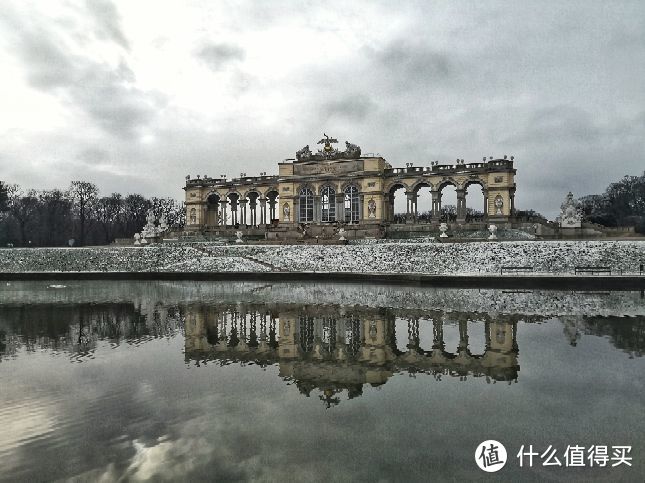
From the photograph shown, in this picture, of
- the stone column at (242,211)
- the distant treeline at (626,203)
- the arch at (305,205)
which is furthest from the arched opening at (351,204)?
the distant treeline at (626,203)

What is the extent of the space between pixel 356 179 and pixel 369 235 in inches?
375

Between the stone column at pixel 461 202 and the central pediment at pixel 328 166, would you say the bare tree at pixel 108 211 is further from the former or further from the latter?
the stone column at pixel 461 202

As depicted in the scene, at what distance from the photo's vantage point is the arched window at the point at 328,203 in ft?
199

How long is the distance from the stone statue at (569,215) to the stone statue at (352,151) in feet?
84.4

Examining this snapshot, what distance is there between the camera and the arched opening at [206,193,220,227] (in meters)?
69.4

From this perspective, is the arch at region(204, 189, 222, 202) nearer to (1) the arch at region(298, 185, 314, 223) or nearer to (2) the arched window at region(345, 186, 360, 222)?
(1) the arch at region(298, 185, 314, 223)

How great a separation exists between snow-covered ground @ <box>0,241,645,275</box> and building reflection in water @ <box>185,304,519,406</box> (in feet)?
56.9

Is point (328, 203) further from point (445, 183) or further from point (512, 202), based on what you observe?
point (512, 202)

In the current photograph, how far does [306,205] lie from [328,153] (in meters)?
7.61

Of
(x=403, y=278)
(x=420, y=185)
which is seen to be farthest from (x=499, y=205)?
(x=403, y=278)

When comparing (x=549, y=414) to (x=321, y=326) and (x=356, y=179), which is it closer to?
(x=321, y=326)

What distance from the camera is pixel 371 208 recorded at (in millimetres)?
58219

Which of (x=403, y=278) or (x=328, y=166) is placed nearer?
(x=403, y=278)

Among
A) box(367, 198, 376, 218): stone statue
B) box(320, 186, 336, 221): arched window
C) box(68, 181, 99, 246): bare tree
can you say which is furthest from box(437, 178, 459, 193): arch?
box(68, 181, 99, 246): bare tree
